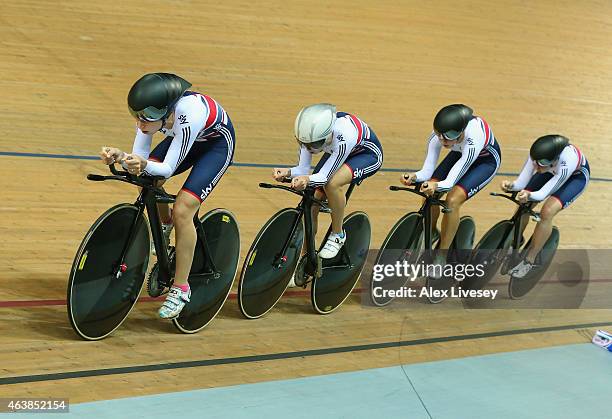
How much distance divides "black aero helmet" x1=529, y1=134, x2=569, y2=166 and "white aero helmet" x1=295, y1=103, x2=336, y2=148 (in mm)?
1642

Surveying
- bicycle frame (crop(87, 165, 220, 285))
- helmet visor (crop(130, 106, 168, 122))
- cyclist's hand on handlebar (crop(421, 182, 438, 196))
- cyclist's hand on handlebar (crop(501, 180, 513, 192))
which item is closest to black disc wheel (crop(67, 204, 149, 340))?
bicycle frame (crop(87, 165, 220, 285))

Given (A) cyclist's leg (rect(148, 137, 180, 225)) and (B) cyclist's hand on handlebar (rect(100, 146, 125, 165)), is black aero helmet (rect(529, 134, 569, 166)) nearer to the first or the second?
(A) cyclist's leg (rect(148, 137, 180, 225))

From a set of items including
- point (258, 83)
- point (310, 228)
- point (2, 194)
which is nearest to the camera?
point (310, 228)

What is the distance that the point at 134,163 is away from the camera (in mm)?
3018

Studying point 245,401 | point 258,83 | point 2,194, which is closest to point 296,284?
point 245,401

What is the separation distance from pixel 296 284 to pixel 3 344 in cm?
162

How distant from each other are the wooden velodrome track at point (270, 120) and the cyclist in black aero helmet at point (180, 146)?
1.51ft

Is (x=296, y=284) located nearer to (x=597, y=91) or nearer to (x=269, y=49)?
(x=269, y=49)

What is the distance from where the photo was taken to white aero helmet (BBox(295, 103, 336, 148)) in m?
3.69

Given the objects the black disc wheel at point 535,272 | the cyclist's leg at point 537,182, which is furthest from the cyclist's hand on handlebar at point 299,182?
the cyclist's leg at point 537,182

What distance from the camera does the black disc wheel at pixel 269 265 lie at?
12.7ft

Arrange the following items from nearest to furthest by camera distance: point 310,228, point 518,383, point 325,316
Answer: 1. point 518,383
2. point 310,228
3. point 325,316

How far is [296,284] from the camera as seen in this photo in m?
4.23

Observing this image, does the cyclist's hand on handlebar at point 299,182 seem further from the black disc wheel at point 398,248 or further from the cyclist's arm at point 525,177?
the cyclist's arm at point 525,177
